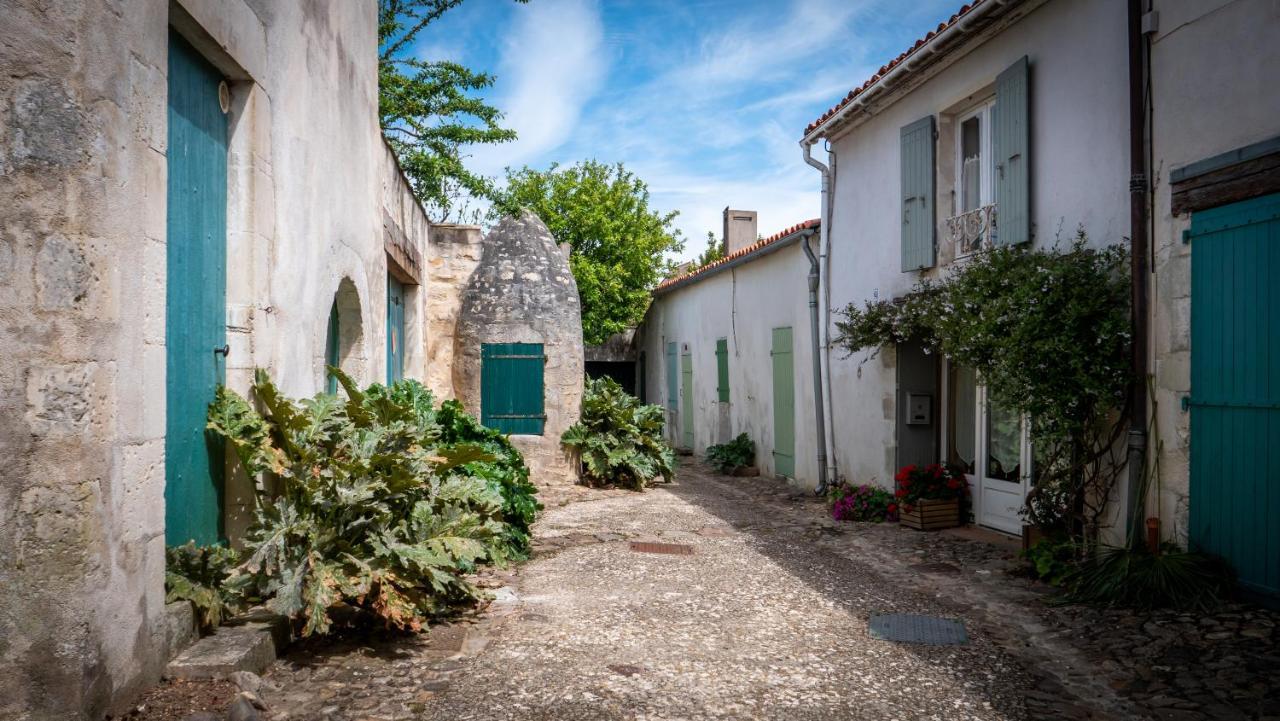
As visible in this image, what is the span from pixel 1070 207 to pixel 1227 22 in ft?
5.13

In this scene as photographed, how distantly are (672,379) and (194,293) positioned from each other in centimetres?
1374

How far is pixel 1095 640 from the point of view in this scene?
4.30 meters

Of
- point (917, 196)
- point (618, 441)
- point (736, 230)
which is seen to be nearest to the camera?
point (917, 196)

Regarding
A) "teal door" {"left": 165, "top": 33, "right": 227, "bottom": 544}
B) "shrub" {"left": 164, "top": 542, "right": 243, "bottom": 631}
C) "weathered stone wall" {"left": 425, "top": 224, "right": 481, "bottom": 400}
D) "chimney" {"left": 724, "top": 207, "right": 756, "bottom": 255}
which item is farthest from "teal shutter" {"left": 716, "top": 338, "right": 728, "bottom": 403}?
"shrub" {"left": 164, "top": 542, "right": 243, "bottom": 631}

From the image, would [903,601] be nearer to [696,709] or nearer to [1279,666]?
[1279,666]

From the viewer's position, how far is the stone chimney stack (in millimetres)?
16484

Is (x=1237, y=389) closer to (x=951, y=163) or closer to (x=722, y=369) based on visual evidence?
(x=951, y=163)

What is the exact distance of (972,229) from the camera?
7.28m

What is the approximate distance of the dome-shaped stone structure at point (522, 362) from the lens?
10.4 m

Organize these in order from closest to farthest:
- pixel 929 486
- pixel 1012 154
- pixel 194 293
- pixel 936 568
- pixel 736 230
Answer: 1. pixel 194 293
2. pixel 936 568
3. pixel 1012 154
4. pixel 929 486
5. pixel 736 230

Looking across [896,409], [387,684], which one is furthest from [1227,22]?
[387,684]

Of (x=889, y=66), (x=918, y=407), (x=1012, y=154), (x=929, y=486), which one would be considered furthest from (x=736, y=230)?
(x=1012, y=154)

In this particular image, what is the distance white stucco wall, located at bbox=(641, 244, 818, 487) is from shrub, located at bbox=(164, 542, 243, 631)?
299 inches

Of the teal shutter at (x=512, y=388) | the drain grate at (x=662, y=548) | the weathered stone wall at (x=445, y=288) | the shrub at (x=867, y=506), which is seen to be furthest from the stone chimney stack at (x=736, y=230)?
the drain grate at (x=662, y=548)
